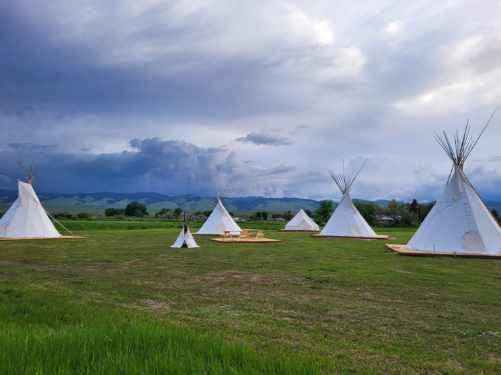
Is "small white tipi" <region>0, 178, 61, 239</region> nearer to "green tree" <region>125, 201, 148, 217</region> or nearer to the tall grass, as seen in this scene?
the tall grass

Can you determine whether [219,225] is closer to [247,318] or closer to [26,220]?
[26,220]

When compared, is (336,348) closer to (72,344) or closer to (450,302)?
(72,344)

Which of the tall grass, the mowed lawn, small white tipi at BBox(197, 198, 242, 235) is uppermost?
small white tipi at BBox(197, 198, 242, 235)

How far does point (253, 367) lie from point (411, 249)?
14089 mm

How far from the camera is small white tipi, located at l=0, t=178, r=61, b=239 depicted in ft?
70.9

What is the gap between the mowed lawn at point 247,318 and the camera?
9.72 ft

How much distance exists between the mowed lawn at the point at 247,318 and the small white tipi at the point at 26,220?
11386 millimetres

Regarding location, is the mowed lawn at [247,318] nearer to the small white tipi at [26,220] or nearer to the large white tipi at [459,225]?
the large white tipi at [459,225]

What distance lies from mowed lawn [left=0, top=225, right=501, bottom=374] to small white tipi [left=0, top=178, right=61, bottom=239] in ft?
37.4

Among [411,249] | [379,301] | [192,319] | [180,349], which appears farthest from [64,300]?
[411,249]

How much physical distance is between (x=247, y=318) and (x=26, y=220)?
20.1m

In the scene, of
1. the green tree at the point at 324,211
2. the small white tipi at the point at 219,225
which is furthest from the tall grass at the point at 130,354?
the green tree at the point at 324,211

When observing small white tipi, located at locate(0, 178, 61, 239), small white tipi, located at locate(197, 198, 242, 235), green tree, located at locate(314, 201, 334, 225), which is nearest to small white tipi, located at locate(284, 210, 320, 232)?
small white tipi, located at locate(197, 198, 242, 235)

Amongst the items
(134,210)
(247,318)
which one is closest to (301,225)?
(247,318)
